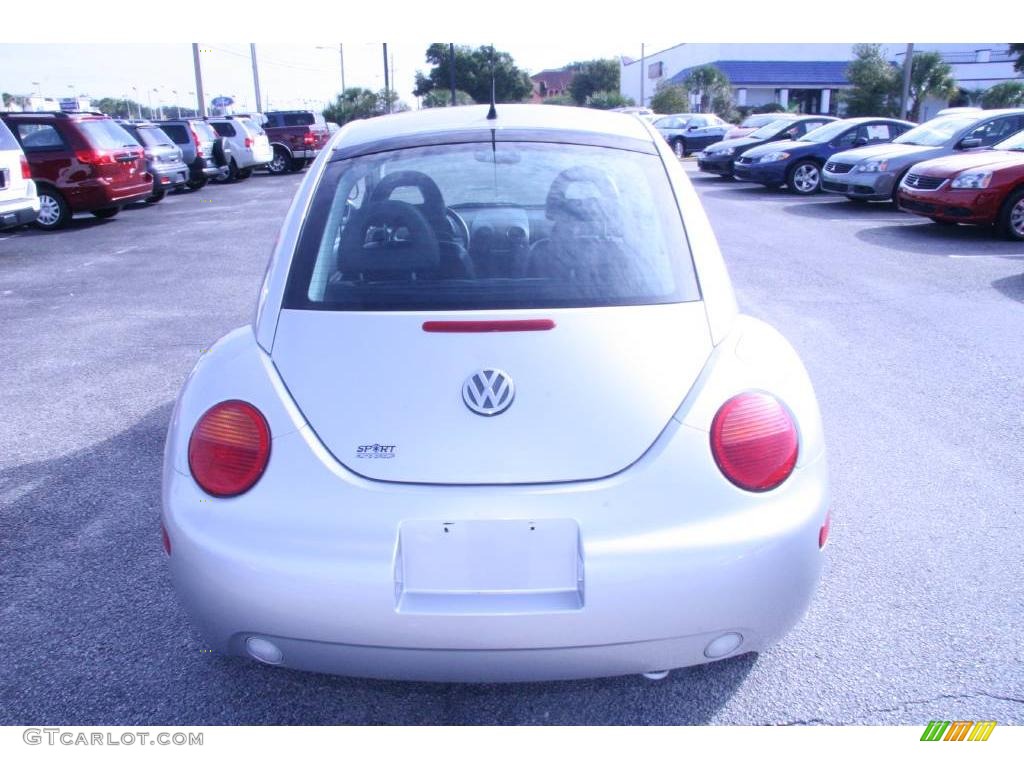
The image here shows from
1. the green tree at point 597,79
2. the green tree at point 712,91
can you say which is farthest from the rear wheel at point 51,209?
the green tree at point 597,79

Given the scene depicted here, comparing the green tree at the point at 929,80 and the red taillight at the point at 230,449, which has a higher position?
the green tree at the point at 929,80

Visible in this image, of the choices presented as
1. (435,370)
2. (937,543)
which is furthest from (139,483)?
(937,543)

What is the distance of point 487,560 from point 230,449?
2.38 ft

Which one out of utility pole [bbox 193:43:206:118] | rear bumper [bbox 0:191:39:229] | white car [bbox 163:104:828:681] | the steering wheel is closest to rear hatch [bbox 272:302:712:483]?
white car [bbox 163:104:828:681]

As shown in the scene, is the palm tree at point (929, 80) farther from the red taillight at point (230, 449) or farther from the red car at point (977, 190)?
the red taillight at point (230, 449)

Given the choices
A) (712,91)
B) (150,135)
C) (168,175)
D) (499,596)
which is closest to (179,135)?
(150,135)

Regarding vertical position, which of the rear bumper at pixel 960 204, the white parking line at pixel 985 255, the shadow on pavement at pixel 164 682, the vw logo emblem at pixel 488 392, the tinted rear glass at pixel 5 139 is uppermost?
the tinted rear glass at pixel 5 139

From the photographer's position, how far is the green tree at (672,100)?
49.2m

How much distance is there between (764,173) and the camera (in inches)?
675

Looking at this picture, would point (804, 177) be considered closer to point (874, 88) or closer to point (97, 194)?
point (97, 194)

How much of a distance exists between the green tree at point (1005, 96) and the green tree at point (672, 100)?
1607 centimetres

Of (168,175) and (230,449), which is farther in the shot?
(168,175)

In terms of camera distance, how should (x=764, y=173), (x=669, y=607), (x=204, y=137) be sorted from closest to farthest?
(x=669, y=607), (x=764, y=173), (x=204, y=137)
